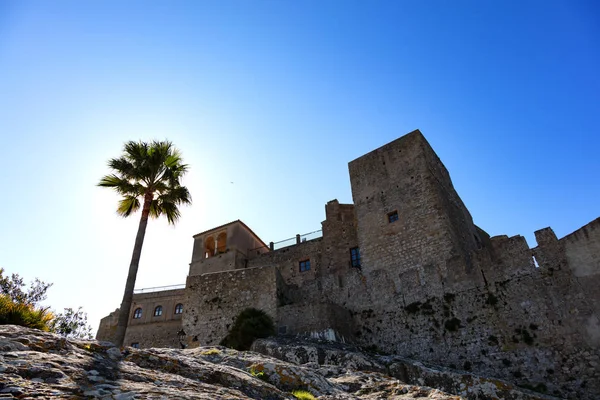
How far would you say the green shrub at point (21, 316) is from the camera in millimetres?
9906

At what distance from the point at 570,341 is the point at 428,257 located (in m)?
6.85

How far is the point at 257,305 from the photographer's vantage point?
2189 cm

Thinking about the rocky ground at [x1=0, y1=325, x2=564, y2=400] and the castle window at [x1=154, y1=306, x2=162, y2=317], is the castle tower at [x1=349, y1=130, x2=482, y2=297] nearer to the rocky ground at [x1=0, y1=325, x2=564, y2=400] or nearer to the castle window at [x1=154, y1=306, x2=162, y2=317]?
the rocky ground at [x1=0, y1=325, x2=564, y2=400]

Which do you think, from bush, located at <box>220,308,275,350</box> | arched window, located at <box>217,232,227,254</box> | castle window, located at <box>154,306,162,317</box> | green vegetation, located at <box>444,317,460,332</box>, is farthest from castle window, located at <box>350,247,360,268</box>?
castle window, located at <box>154,306,162,317</box>

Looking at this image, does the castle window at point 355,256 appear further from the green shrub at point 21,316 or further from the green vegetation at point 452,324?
the green shrub at point 21,316

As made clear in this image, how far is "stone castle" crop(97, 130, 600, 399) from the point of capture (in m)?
14.7

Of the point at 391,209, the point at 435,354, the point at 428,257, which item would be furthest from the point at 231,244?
the point at 435,354

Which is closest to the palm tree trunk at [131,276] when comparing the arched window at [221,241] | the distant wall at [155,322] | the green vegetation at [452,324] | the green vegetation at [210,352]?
the green vegetation at [210,352]

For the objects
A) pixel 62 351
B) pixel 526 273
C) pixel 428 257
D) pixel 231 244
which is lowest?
pixel 62 351

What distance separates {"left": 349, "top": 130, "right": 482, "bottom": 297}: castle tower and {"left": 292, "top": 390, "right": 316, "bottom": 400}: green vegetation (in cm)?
1230

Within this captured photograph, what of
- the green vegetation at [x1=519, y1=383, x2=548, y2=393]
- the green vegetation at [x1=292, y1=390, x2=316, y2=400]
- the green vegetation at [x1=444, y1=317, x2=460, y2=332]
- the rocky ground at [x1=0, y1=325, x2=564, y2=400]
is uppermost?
the green vegetation at [x1=444, y1=317, x2=460, y2=332]

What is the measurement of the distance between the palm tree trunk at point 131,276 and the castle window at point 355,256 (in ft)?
47.5

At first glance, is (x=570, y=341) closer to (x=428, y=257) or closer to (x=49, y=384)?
(x=428, y=257)

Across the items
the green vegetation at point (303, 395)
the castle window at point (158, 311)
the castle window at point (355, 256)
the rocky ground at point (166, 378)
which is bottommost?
the green vegetation at point (303, 395)
